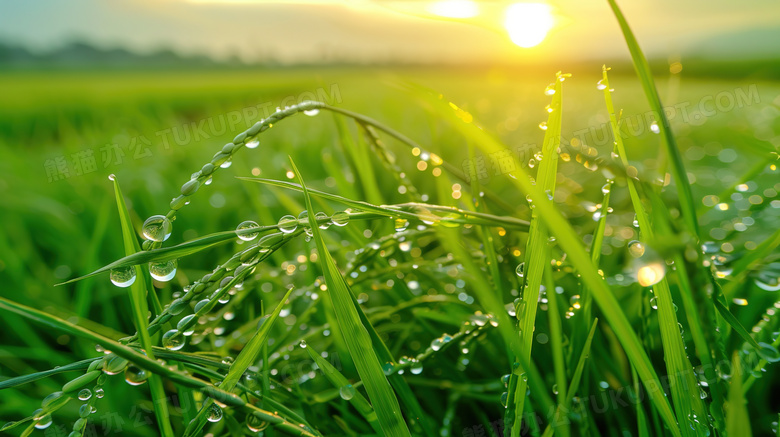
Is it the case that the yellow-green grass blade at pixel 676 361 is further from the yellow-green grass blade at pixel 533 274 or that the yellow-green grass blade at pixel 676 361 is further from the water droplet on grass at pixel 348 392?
the water droplet on grass at pixel 348 392

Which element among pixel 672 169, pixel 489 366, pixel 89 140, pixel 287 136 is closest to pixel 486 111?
pixel 287 136

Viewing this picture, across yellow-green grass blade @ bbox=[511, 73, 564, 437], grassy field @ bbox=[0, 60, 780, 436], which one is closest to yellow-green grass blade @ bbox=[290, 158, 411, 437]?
grassy field @ bbox=[0, 60, 780, 436]

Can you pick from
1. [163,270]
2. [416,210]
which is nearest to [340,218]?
[416,210]

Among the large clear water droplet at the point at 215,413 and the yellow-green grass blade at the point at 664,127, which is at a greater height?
the yellow-green grass blade at the point at 664,127

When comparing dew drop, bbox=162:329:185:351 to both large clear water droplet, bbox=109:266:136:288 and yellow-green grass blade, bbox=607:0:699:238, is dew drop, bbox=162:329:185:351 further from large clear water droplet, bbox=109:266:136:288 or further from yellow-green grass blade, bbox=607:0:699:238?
yellow-green grass blade, bbox=607:0:699:238

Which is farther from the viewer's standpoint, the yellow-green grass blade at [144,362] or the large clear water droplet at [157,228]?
the large clear water droplet at [157,228]

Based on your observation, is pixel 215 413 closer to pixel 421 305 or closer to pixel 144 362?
pixel 144 362

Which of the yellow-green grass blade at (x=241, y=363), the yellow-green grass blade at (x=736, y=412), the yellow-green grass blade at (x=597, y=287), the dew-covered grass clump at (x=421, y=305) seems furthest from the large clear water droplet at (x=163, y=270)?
the yellow-green grass blade at (x=736, y=412)
